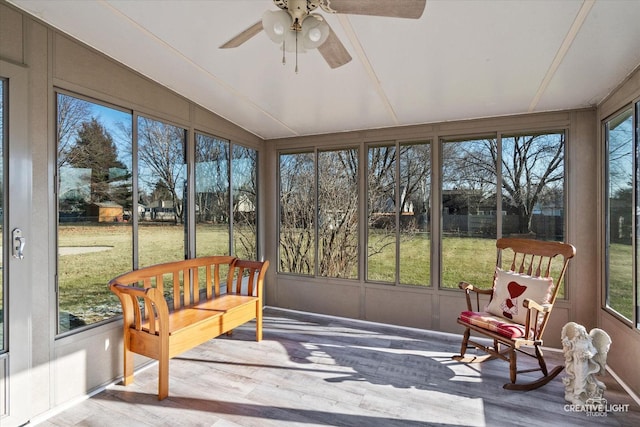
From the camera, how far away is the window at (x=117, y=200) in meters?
2.44

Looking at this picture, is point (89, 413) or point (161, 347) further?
point (161, 347)

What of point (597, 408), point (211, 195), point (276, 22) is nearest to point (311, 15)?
point (276, 22)

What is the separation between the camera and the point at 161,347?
7.91ft

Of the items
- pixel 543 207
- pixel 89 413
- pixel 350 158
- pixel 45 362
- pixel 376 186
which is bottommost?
pixel 89 413

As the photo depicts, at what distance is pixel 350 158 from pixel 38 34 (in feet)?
10.4

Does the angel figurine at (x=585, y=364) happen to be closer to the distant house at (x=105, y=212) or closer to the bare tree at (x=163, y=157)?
the bare tree at (x=163, y=157)

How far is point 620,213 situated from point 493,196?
1.06m

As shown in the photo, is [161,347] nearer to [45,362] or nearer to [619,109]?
[45,362]

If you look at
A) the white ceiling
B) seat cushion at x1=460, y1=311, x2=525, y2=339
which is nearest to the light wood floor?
seat cushion at x1=460, y1=311, x2=525, y2=339

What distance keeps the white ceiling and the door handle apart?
58.2 inches

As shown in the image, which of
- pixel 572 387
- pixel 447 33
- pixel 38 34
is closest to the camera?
pixel 447 33

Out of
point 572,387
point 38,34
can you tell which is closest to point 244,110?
point 38,34

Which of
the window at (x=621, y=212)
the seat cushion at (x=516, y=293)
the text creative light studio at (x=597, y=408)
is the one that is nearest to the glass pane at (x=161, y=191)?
the seat cushion at (x=516, y=293)

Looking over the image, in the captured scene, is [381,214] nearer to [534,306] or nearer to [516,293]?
[516,293]
